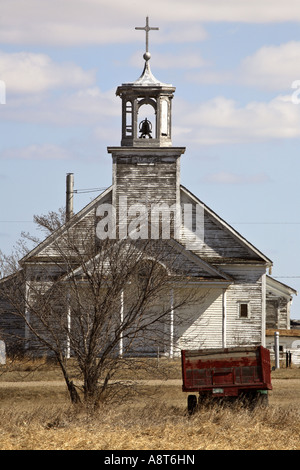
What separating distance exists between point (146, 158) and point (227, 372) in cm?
2047

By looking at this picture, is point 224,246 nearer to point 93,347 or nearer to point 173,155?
point 173,155

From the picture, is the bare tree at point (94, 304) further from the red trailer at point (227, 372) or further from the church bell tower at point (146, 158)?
the church bell tower at point (146, 158)

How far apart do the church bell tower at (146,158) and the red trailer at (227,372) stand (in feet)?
63.5

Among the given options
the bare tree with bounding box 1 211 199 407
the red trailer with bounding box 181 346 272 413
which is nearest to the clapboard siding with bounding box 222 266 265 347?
the bare tree with bounding box 1 211 199 407

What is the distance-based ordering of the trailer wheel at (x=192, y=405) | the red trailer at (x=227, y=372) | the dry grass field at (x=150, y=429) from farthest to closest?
the red trailer at (x=227, y=372)
the trailer wheel at (x=192, y=405)
the dry grass field at (x=150, y=429)

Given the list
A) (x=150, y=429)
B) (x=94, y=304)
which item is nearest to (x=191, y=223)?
(x=94, y=304)

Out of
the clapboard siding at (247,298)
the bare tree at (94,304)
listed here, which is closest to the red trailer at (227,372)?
the bare tree at (94,304)

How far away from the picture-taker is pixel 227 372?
19.2 meters

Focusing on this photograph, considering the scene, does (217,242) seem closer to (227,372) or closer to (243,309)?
(243,309)

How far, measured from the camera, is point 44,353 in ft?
115

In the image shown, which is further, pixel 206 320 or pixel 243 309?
pixel 243 309

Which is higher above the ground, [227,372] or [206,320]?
[206,320]

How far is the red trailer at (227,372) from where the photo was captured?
19.2m
